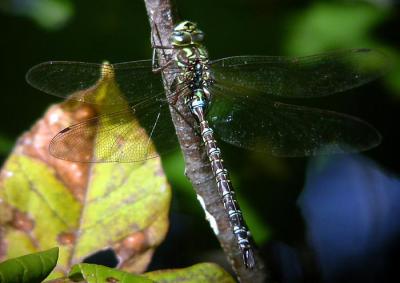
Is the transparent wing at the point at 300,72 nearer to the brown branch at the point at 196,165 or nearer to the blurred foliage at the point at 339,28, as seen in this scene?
the brown branch at the point at 196,165

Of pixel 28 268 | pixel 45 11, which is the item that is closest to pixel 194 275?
pixel 28 268

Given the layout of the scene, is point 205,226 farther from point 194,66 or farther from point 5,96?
point 5,96

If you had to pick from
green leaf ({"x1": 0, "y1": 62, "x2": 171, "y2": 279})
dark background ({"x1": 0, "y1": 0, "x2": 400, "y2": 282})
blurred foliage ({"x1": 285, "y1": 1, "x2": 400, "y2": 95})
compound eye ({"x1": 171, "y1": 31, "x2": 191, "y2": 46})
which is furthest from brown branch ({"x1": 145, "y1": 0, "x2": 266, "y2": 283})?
blurred foliage ({"x1": 285, "y1": 1, "x2": 400, "y2": 95})

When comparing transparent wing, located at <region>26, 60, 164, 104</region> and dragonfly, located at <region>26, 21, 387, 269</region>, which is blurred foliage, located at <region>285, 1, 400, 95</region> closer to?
dragonfly, located at <region>26, 21, 387, 269</region>

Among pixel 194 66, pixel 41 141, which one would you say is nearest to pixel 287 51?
pixel 194 66

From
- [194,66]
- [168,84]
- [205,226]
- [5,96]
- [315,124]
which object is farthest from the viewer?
[5,96]

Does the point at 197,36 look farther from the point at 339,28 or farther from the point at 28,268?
the point at 339,28
